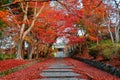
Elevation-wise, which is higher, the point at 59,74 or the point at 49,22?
the point at 49,22

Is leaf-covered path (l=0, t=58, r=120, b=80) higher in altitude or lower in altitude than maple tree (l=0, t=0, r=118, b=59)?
lower

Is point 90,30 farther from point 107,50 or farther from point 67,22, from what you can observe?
point 107,50

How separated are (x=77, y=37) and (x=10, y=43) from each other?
43.9 feet

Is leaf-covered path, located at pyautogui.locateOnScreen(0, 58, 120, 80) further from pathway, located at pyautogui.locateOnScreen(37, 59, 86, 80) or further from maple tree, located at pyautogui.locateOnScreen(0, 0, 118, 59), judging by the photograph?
maple tree, located at pyautogui.locateOnScreen(0, 0, 118, 59)

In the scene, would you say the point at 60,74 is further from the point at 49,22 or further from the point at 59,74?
the point at 49,22

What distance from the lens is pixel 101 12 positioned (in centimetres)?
3678

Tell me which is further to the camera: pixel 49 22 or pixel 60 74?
pixel 49 22

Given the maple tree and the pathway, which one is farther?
the maple tree

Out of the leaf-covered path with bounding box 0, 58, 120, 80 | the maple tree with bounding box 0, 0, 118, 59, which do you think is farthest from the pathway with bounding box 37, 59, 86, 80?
the maple tree with bounding box 0, 0, 118, 59

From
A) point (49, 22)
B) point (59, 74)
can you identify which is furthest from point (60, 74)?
point (49, 22)

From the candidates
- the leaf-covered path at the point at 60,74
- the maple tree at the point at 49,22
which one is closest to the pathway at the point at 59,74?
the leaf-covered path at the point at 60,74

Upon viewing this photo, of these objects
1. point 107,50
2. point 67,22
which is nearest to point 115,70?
point 107,50

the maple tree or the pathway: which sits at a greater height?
the maple tree

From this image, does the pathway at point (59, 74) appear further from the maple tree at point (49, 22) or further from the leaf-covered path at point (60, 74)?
the maple tree at point (49, 22)
